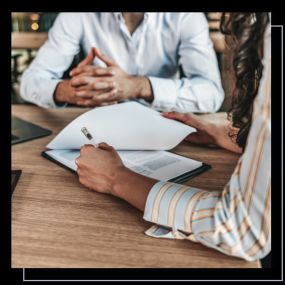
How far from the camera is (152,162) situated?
0.87 m

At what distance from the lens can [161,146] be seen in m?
0.94

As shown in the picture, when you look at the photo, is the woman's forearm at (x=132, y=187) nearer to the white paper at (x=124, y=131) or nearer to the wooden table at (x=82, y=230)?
the wooden table at (x=82, y=230)

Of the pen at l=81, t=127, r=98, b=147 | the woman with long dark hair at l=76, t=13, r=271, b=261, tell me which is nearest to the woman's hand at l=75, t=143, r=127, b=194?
the woman with long dark hair at l=76, t=13, r=271, b=261

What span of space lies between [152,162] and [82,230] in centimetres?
27

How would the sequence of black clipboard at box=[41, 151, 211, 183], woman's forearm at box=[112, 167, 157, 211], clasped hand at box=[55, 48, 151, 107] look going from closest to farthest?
woman's forearm at box=[112, 167, 157, 211], black clipboard at box=[41, 151, 211, 183], clasped hand at box=[55, 48, 151, 107]

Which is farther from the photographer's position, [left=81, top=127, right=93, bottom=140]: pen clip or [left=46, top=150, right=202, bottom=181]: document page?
[left=81, top=127, right=93, bottom=140]: pen clip

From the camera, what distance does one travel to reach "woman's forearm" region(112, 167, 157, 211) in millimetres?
685

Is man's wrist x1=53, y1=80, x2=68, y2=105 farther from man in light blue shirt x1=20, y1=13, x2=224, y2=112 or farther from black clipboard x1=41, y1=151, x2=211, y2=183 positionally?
black clipboard x1=41, y1=151, x2=211, y2=183

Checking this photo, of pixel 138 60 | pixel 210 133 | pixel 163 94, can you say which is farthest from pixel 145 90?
pixel 210 133

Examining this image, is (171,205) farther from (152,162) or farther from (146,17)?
(146,17)

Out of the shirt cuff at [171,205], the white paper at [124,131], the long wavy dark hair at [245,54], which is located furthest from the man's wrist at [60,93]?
the shirt cuff at [171,205]

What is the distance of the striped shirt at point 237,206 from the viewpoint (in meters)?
0.53

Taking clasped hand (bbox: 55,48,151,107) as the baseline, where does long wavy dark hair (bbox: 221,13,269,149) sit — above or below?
above
